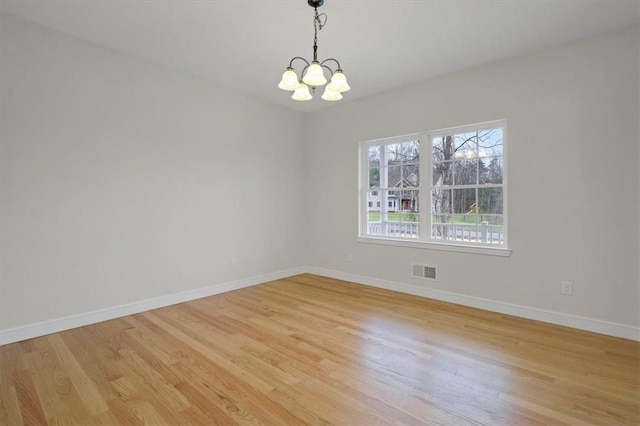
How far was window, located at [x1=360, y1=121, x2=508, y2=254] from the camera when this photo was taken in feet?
11.6

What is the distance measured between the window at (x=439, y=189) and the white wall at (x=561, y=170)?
0.16m

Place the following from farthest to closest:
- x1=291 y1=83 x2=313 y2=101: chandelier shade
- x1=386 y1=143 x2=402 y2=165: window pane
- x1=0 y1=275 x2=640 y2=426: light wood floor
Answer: x1=386 y1=143 x2=402 y2=165: window pane < x1=291 y1=83 x2=313 y2=101: chandelier shade < x1=0 y1=275 x2=640 y2=426: light wood floor

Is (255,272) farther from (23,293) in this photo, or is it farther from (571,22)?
(571,22)

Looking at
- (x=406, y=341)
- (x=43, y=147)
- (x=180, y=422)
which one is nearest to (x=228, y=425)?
(x=180, y=422)

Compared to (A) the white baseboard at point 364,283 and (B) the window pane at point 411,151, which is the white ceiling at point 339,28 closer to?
(B) the window pane at point 411,151

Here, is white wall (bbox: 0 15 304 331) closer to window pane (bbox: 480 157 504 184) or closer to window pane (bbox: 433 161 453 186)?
window pane (bbox: 433 161 453 186)

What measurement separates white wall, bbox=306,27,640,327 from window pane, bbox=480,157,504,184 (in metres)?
0.16

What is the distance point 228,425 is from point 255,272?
299 cm

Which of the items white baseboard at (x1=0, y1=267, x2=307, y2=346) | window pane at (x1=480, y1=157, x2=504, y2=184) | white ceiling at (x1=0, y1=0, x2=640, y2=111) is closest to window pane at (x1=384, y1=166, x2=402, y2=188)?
window pane at (x1=480, y1=157, x2=504, y2=184)

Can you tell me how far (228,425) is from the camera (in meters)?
1.68

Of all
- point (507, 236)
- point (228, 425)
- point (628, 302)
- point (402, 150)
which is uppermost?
point (402, 150)

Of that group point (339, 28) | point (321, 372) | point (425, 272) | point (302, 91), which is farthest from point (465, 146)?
point (321, 372)

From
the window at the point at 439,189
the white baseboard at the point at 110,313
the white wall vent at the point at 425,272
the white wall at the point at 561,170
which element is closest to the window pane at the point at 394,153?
the window at the point at 439,189

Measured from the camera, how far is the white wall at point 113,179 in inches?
107
